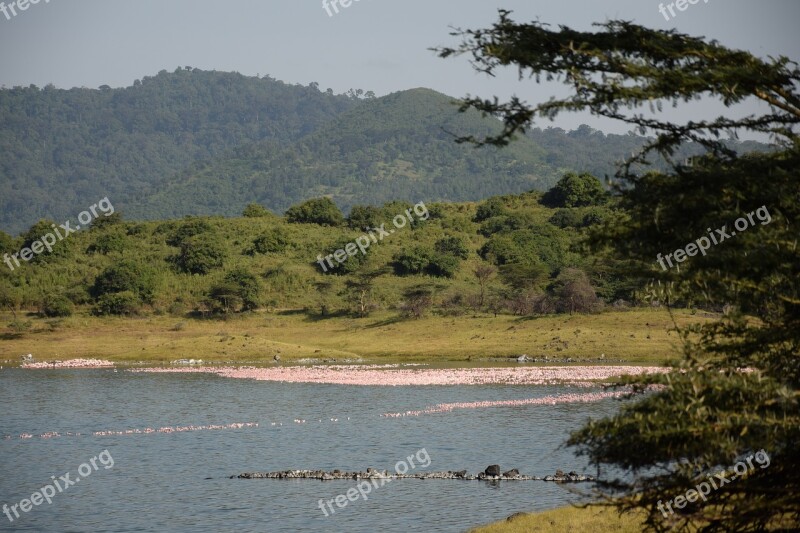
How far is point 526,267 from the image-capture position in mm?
86062

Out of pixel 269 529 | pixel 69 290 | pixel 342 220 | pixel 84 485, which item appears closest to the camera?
pixel 269 529

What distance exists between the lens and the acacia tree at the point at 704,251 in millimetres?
11570

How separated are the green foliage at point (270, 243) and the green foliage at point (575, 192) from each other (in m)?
38.8

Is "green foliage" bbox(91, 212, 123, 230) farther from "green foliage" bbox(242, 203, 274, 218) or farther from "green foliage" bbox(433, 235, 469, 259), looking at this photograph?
"green foliage" bbox(433, 235, 469, 259)

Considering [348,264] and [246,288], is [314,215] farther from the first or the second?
[246,288]

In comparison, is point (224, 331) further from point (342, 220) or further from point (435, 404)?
point (342, 220)

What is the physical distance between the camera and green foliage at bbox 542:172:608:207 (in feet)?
416

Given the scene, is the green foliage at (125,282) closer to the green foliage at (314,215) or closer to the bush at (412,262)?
the bush at (412,262)

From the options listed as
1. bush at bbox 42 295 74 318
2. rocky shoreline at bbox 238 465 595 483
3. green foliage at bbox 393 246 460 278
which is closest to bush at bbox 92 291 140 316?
bush at bbox 42 295 74 318

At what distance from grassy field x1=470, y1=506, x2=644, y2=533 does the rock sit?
18.2 feet

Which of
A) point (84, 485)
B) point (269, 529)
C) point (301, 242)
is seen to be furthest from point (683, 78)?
point (301, 242)

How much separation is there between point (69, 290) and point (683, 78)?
87.2 metres

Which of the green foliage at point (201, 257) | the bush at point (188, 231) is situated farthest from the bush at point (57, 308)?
the bush at point (188, 231)

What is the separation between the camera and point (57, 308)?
83.9 meters
